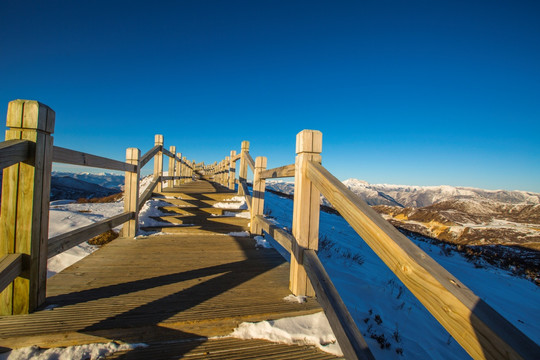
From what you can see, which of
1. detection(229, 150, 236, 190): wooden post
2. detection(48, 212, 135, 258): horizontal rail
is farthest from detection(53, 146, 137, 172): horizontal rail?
detection(229, 150, 236, 190): wooden post

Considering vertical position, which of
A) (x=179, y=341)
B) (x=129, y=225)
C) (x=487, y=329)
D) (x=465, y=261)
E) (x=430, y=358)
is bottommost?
(x=465, y=261)

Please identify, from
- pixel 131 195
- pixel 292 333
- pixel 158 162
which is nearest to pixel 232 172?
pixel 158 162

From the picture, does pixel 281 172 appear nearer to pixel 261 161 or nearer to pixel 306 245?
pixel 306 245

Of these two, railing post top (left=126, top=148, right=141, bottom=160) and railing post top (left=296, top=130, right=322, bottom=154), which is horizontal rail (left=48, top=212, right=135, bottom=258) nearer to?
railing post top (left=126, top=148, right=141, bottom=160)

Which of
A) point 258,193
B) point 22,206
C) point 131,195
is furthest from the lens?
point 258,193

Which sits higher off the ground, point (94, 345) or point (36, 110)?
point (36, 110)

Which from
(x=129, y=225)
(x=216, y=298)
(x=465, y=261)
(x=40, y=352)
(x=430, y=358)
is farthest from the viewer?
(x=465, y=261)

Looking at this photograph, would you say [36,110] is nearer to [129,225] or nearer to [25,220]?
[25,220]

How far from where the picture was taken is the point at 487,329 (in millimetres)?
681

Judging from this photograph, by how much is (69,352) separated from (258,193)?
2.99 metres

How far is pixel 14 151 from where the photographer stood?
157 cm

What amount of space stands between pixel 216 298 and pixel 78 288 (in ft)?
4.21

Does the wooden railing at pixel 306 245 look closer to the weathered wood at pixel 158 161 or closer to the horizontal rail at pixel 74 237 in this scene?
the horizontal rail at pixel 74 237

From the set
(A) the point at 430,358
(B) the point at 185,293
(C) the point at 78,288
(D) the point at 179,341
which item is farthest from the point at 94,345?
(A) the point at 430,358
